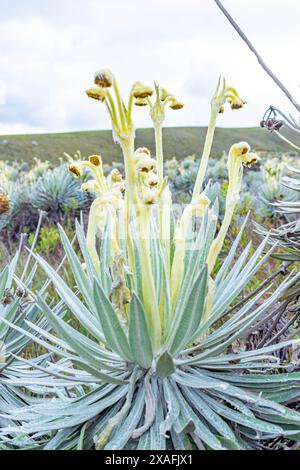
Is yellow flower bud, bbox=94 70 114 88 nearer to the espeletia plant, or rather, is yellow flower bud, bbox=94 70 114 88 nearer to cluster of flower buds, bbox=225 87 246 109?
the espeletia plant

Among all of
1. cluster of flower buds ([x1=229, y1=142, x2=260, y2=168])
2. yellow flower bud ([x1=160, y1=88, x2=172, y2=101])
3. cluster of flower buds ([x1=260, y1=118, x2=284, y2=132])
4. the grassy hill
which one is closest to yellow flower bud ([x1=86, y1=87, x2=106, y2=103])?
yellow flower bud ([x1=160, y1=88, x2=172, y2=101])

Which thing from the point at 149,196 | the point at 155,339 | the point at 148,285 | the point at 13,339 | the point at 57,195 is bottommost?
the point at 13,339

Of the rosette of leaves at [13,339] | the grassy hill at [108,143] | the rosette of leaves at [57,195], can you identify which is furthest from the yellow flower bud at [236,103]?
the grassy hill at [108,143]

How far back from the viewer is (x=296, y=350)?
118 centimetres

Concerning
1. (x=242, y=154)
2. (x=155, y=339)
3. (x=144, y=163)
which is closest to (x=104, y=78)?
(x=144, y=163)

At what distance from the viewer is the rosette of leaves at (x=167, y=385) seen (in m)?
0.95

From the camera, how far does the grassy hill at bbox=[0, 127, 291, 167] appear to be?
3045cm

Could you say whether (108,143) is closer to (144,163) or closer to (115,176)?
(115,176)

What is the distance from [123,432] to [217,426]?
17cm

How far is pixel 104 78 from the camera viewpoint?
3.03ft

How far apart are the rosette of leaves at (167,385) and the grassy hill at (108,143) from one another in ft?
90.0

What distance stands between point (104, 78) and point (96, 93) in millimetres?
34

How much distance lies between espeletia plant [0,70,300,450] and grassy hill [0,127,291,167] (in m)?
27.4
